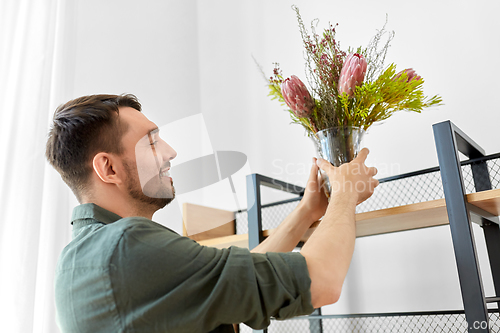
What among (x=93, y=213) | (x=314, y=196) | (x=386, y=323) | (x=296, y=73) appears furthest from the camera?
(x=296, y=73)

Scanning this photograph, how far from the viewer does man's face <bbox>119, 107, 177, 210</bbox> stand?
0.78m

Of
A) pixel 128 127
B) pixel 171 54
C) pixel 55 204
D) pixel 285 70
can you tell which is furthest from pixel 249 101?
pixel 128 127

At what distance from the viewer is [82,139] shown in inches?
30.9

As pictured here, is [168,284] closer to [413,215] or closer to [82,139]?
[82,139]

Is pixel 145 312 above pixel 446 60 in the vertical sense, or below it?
below

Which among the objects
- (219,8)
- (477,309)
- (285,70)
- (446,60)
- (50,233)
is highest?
(219,8)

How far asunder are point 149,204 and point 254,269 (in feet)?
0.95

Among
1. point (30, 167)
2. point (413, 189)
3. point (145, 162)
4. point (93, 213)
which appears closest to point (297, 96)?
point (145, 162)

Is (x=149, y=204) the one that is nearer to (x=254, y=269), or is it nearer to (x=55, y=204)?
(x=254, y=269)

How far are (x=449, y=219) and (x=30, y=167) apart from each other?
1.02m

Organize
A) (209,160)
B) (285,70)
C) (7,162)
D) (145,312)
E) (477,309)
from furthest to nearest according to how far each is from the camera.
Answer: (285,70)
(7,162)
(209,160)
(477,309)
(145,312)

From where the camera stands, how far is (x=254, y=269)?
60cm

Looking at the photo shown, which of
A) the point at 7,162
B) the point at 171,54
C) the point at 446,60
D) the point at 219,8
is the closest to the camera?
the point at 7,162

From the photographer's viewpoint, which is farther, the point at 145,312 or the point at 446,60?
the point at 446,60
